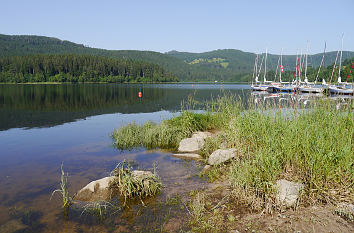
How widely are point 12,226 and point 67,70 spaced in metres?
144

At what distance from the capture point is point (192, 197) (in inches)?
287

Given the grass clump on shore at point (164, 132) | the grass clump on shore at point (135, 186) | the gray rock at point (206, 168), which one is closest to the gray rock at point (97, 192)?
the grass clump on shore at point (135, 186)

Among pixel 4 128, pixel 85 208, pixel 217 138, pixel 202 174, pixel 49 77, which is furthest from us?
pixel 49 77

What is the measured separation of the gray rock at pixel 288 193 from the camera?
572 cm

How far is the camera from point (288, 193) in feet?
18.9

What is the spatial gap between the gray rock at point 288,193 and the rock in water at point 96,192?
15.8ft

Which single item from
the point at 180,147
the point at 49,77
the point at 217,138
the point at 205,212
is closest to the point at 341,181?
the point at 205,212

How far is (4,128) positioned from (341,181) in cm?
2212

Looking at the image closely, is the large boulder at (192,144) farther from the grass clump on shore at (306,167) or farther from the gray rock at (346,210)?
the gray rock at (346,210)

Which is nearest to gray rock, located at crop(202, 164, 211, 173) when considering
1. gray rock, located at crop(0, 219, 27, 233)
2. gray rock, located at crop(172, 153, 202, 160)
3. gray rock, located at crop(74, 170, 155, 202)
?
gray rock, located at crop(172, 153, 202, 160)

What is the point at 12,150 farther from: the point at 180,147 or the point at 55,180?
the point at 180,147

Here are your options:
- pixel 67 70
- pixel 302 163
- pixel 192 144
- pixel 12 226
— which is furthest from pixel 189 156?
pixel 67 70

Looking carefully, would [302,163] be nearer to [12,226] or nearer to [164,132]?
[12,226]

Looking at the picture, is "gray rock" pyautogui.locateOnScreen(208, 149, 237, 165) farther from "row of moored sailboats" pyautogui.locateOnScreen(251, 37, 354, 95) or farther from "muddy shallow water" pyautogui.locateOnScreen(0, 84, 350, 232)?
"row of moored sailboats" pyautogui.locateOnScreen(251, 37, 354, 95)
